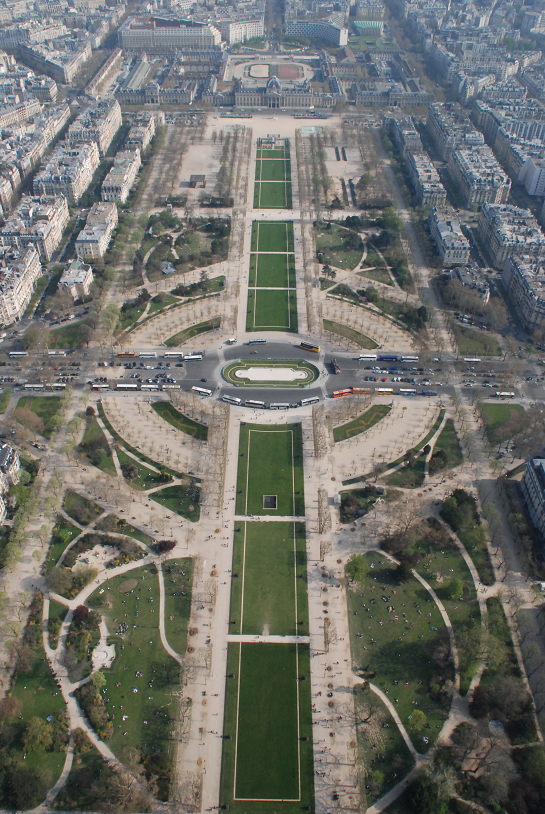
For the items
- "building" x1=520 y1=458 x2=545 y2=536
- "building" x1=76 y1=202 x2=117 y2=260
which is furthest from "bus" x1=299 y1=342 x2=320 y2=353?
"building" x1=76 y1=202 x2=117 y2=260

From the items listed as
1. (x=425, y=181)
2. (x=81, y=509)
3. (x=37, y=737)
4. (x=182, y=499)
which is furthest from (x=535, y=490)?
(x=425, y=181)

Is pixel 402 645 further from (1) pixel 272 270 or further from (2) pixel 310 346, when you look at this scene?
(1) pixel 272 270

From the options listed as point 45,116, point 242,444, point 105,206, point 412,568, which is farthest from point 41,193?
point 412,568

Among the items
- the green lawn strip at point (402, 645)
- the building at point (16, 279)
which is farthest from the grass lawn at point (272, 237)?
the green lawn strip at point (402, 645)

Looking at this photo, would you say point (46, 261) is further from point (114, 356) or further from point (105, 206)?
point (114, 356)

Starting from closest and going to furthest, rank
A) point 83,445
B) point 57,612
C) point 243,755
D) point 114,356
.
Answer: point 243,755 → point 57,612 → point 83,445 → point 114,356

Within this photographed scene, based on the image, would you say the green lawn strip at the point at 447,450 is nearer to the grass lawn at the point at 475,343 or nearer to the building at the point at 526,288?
the grass lawn at the point at 475,343
